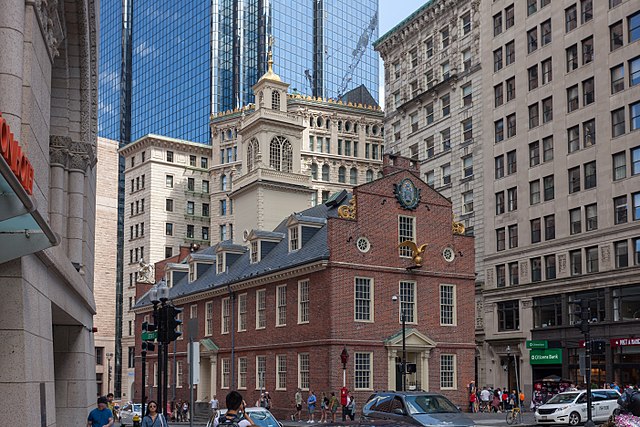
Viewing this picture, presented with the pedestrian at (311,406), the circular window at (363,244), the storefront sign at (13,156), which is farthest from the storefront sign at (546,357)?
the storefront sign at (13,156)

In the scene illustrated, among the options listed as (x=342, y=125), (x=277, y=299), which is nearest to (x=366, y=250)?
(x=277, y=299)

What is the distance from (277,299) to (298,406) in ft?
21.7

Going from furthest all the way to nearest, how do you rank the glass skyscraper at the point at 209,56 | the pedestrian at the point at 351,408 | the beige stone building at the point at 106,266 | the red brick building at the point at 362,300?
the glass skyscraper at the point at 209,56 < the beige stone building at the point at 106,266 < the red brick building at the point at 362,300 < the pedestrian at the point at 351,408

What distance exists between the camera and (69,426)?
20.9 metres

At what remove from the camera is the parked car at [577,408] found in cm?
A: 3838

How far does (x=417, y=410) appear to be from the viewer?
23922 mm

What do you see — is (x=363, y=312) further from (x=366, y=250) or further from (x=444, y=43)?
(x=444, y=43)

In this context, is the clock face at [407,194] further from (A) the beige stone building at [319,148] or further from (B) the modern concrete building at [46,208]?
(A) the beige stone building at [319,148]

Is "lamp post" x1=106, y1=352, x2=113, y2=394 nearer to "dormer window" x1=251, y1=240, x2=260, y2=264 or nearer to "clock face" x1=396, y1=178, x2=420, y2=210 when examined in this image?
"dormer window" x1=251, y1=240, x2=260, y2=264

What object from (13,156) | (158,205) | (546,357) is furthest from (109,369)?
(13,156)

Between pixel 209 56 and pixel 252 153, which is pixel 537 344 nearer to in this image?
pixel 252 153

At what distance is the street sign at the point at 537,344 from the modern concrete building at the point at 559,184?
0.28 metres

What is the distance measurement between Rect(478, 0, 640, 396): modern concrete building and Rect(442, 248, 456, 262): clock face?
25.5 feet

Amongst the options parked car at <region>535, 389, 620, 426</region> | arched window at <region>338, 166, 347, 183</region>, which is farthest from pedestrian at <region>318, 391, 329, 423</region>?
arched window at <region>338, 166, 347, 183</region>
